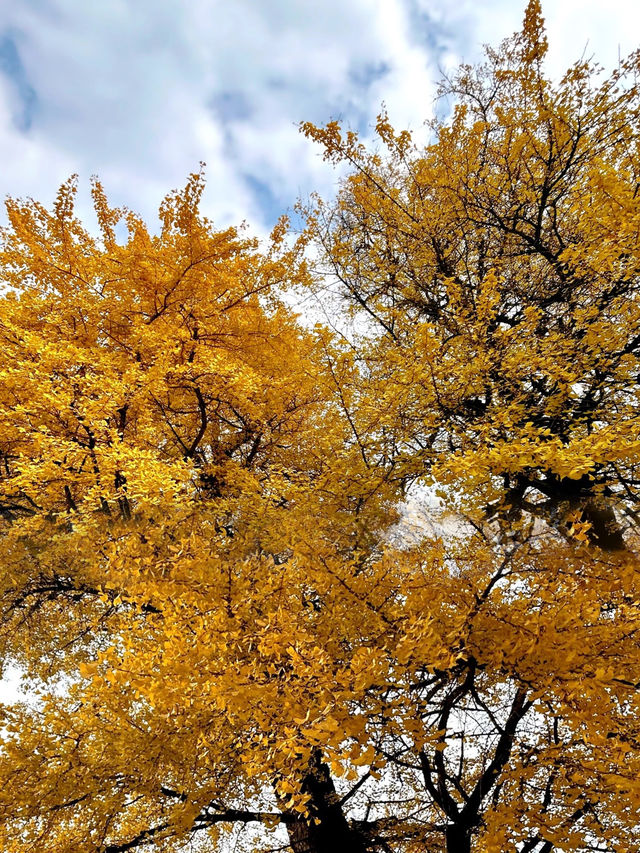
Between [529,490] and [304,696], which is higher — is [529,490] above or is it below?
above

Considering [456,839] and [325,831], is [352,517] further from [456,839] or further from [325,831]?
[325,831]

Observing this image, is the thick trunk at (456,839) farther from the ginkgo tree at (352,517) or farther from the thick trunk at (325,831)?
the thick trunk at (325,831)

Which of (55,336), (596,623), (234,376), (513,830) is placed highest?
(55,336)

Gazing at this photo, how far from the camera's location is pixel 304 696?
2189 mm

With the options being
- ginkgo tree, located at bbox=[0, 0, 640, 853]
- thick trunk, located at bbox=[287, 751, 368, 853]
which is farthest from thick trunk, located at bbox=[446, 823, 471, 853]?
thick trunk, located at bbox=[287, 751, 368, 853]

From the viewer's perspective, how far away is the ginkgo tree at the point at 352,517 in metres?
2.51

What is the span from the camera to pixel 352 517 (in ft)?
12.8

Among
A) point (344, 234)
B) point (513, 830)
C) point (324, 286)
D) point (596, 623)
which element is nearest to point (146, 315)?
point (324, 286)

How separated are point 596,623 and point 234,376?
390 cm

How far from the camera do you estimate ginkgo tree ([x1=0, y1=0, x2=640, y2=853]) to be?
251 centimetres

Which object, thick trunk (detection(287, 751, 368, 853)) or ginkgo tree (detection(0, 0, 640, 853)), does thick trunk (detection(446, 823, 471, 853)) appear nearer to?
ginkgo tree (detection(0, 0, 640, 853))

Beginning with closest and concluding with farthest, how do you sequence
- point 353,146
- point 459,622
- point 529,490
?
point 459,622 < point 353,146 < point 529,490

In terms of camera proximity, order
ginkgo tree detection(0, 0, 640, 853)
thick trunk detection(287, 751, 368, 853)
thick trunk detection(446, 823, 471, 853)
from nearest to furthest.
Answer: ginkgo tree detection(0, 0, 640, 853), thick trunk detection(446, 823, 471, 853), thick trunk detection(287, 751, 368, 853)

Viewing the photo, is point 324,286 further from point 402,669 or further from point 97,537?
point 402,669
